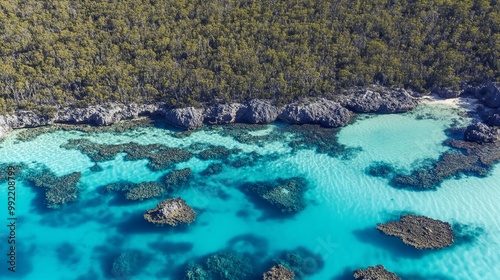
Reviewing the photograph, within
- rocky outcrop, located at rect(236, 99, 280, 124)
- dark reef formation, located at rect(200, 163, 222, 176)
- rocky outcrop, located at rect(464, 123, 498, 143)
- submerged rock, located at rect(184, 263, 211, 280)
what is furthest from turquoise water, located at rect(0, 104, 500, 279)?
rocky outcrop, located at rect(236, 99, 280, 124)

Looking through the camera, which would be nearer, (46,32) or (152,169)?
(152,169)

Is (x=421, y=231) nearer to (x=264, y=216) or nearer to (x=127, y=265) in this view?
(x=264, y=216)

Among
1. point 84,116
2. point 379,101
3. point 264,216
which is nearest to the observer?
point 264,216

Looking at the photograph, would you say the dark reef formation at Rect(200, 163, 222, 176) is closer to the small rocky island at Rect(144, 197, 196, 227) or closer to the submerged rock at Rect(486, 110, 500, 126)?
the small rocky island at Rect(144, 197, 196, 227)

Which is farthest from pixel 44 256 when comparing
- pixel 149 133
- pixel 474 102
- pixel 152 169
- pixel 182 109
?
pixel 474 102

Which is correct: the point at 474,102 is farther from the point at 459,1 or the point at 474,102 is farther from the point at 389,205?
the point at 389,205

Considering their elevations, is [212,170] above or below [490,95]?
below

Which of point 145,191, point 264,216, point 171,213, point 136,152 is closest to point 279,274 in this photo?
point 264,216
